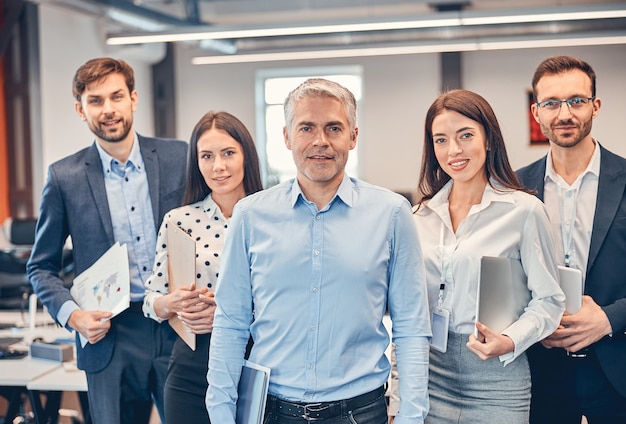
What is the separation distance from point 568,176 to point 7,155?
7.46 meters

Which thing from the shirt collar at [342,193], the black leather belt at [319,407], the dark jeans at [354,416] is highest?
the shirt collar at [342,193]

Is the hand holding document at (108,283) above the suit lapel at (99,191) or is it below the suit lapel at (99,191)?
below

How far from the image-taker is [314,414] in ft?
5.90

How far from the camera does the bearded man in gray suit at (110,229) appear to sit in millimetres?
2568

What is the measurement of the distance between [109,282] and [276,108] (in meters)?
9.23

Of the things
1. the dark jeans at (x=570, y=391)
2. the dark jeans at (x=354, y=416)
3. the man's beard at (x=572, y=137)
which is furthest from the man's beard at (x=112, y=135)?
the dark jeans at (x=570, y=391)

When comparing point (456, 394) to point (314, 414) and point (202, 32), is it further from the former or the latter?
point (202, 32)

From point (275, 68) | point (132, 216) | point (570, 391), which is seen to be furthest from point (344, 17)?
point (570, 391)

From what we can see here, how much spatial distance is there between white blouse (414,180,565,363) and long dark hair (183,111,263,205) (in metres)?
0.71

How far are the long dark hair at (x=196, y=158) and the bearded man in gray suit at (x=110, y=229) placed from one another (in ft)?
0.70

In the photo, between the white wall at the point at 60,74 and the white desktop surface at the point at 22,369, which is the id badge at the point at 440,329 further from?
the white wall at the point at 60,74

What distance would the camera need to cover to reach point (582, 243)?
7.52 feet

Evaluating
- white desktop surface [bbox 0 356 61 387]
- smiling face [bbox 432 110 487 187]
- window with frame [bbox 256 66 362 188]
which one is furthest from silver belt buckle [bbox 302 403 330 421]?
window with frame [bbox 256 66 362 188]

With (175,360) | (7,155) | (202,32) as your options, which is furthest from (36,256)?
(7,155)
